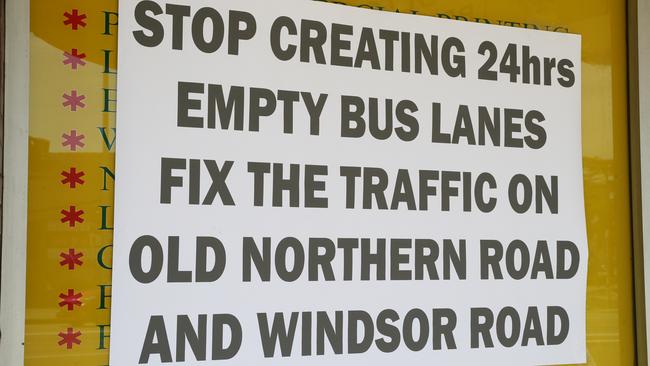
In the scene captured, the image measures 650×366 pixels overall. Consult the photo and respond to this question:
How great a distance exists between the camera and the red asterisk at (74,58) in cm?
251

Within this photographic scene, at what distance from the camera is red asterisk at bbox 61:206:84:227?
8.09ft

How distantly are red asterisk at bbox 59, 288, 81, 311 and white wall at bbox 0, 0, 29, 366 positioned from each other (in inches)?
4.8

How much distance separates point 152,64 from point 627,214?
1.99 m

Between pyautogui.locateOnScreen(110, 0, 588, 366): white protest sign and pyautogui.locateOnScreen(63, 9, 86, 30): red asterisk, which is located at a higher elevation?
pyautogui.locateOnScreen(63, 9, 86, 30): red asterisk

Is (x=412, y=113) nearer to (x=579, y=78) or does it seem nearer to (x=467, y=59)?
(x=467, y=59)

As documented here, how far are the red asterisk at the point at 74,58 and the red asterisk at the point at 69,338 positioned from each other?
855 millimetres

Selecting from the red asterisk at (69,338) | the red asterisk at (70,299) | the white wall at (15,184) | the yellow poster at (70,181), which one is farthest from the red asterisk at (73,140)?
the red asterisk at (69,338)

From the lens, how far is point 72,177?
249 centimetres

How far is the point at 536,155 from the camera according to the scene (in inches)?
118

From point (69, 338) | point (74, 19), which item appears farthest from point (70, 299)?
point (74, 19)

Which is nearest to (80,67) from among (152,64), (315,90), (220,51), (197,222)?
(152,64)

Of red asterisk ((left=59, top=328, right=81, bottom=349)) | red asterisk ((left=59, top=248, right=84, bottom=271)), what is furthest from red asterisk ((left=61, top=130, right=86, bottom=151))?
red asterisk ((left=59, top=328, right=81, bottom=349))

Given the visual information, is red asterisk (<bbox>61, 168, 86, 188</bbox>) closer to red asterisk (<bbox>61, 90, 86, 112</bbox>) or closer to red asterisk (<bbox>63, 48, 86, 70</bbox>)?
red asterisk (<bbox>61, 90, 86, 112</bbox>)

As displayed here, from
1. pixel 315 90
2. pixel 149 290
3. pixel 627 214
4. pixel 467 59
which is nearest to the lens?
pixel 149 290
